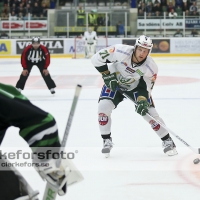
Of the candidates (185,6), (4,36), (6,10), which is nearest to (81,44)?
(4,36)

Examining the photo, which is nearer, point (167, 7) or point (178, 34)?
point (178, 34)

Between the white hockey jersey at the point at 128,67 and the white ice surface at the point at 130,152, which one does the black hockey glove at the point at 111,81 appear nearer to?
the white hockey jersey at the point at 128,67

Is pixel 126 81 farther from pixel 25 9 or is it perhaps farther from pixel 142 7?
pixel 25 9

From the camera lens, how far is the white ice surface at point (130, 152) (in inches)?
124

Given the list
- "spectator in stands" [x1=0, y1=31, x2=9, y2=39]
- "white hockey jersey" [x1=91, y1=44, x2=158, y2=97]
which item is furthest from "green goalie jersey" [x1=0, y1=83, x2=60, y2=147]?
"spectator in stands" [x1=0, y1=31, x2=9, y2=39]

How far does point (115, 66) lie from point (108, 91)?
23 cm

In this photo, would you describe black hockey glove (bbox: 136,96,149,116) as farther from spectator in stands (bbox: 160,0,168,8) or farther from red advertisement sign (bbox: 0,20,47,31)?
spectator in stands (bbox: 160,0,168,8)

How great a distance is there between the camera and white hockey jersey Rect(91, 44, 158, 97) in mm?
4098

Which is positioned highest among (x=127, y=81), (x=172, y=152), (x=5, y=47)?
(x=127, y=81)

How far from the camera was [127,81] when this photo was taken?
13.8 feet

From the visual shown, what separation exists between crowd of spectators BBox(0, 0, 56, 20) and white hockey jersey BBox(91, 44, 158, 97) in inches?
579

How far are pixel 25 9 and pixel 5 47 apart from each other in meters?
2.71

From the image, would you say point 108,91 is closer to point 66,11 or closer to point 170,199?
point 170,199

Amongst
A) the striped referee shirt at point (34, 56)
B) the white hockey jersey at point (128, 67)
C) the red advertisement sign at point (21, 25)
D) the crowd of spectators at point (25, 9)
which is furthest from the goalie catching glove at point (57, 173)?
the crowd of spectators at point (25, 9)
